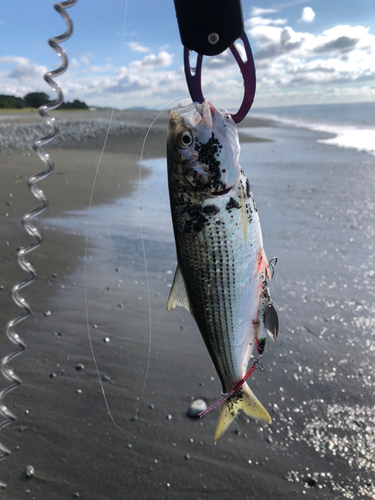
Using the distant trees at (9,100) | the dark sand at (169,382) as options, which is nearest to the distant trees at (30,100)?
the distant trees at (9,100)

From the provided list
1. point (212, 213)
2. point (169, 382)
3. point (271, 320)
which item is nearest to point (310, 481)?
point (169, 382)

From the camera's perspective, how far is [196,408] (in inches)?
134

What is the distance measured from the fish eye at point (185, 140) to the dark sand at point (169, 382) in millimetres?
2327

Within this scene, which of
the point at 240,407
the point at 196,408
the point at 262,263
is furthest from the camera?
the point at 196,408

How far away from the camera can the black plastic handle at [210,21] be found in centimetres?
144

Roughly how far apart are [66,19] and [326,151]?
729 inches

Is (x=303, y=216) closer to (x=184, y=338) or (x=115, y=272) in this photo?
(x=115, y=272)

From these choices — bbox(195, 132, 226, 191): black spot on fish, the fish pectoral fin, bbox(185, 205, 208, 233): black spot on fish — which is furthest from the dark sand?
bbox(195, 132, 226, 191): black spot on fish

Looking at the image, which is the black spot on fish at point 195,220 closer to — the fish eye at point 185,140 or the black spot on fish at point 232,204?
the black spot on fish at point 232,204

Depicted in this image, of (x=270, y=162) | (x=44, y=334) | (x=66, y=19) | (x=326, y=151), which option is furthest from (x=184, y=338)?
(x=326, y=151)

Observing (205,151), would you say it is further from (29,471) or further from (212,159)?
(29,471)

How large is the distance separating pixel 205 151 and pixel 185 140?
0.32ft

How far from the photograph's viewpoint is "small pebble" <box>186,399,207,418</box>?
11.0 feet

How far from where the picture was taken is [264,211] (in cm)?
885
